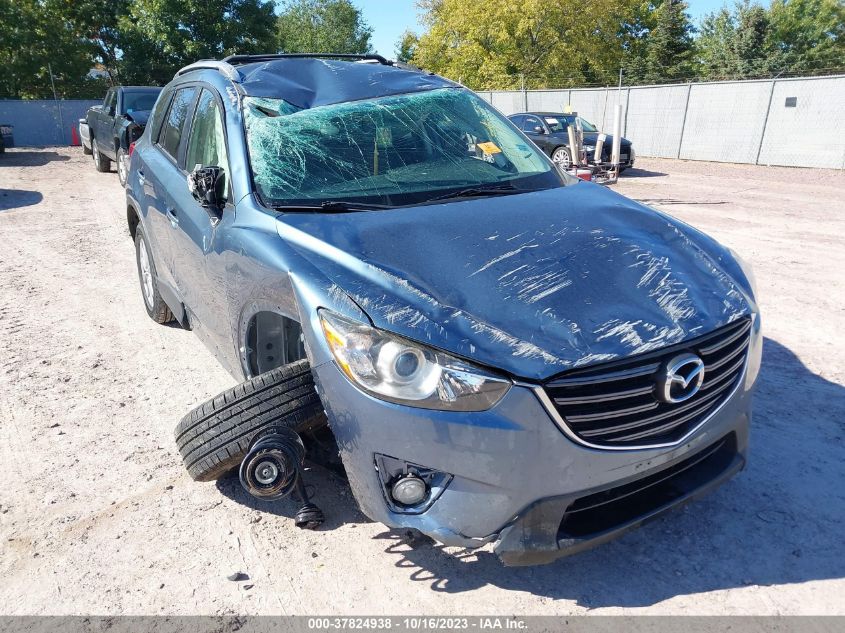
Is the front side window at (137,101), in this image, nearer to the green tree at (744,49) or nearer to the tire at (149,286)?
the tire at (149,286)

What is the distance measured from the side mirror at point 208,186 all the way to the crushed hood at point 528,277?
539 mm

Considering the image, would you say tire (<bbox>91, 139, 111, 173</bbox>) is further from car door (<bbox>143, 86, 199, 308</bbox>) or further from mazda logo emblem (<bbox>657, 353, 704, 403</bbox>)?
mazda logo emblem (<bbox>657, 353, 704, 403</bbox>)

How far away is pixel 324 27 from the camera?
62.3m

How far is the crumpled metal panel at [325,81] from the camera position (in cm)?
339

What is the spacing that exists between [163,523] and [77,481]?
2.14ft

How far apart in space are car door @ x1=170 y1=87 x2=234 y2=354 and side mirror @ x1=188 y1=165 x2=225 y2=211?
3 centimetres

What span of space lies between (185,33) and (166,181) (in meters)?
26.5

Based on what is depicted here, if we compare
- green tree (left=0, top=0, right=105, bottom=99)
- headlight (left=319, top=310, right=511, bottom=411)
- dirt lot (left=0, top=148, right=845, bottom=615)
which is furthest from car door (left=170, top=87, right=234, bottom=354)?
green tree (left=0, top=0, right=105, bottom=99)

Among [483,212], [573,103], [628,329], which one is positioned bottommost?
[573,103]

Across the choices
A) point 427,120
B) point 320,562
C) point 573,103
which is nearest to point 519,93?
point 573,103

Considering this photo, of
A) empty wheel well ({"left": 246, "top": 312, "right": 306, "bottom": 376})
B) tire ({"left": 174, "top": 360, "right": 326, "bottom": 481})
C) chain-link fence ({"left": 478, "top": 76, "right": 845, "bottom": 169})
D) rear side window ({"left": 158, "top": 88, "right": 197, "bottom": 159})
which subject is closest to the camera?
tire ({"left": 174, "top": 360, "right": 326, "bottom": 481})

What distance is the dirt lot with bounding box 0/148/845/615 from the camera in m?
2.40

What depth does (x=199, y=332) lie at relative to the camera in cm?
372

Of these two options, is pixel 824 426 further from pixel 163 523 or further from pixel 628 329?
pixel 163 523
